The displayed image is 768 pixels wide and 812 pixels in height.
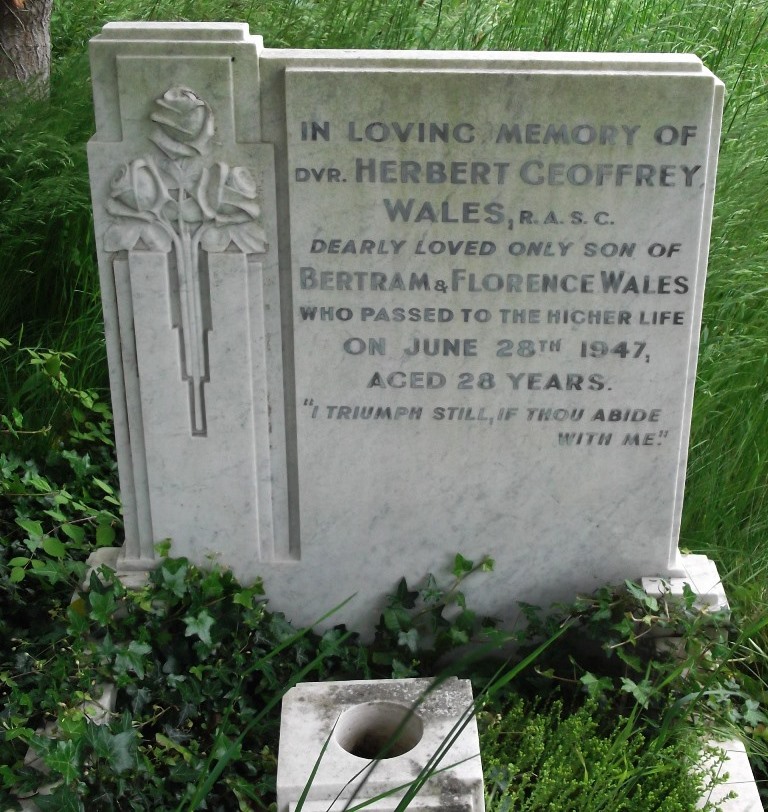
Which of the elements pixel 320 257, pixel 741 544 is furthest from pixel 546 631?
pixel 320 257

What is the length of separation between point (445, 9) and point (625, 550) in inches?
137

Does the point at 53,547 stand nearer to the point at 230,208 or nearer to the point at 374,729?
the point at 230,208

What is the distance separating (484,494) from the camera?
3170 millimetres

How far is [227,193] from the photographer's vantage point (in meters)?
2.81

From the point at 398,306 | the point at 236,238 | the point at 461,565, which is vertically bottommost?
the point at 461,565

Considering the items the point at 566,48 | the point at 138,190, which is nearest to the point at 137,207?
the point at 138,190

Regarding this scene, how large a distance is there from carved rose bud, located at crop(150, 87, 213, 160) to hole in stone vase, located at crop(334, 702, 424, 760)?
1.54 meters

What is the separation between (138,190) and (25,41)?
2677mm

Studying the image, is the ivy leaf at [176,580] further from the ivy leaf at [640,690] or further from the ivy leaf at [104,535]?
the ivy leaf at [640,690]

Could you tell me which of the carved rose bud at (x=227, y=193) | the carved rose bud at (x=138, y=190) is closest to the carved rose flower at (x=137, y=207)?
the carved rose bud at (x=138, y=190)

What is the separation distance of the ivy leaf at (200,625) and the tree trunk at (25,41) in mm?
2928

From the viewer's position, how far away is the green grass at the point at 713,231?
12.4 ft

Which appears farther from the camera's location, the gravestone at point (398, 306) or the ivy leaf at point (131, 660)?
the ivy leaf at point (131, 660)

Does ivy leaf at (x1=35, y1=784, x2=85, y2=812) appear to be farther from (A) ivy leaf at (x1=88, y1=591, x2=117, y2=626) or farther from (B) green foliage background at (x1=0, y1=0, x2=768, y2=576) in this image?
(B) green foliage background at (x1=0, y1=0, x2=768, y2=576)
